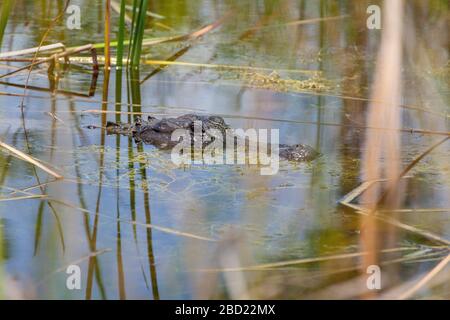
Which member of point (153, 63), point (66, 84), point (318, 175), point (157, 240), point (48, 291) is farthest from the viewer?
point (153, 63)

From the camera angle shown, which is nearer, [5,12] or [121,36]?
[5,12]

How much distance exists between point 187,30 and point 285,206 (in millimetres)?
4161

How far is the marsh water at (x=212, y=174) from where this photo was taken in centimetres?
329

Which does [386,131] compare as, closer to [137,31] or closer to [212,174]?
[212,174]

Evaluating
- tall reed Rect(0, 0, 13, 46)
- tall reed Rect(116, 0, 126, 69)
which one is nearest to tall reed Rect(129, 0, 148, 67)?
tall reed Rect(116, 0, 126, 69)

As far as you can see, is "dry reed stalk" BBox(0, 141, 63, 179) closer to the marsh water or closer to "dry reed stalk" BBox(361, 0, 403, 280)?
the marsh water

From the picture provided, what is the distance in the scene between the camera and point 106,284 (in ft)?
10.2

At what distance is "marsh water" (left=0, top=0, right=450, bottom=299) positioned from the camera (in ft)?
10.8

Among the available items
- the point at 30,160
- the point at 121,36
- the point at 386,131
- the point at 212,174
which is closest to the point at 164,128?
the point at 212,174

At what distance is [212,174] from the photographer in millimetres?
4500

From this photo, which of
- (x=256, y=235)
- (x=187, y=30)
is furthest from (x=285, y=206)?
(x=187, y=30)

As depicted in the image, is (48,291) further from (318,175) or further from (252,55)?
A: (252,55)

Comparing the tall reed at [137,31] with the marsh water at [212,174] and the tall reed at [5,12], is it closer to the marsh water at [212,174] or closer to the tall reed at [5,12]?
the marsh water at [212,174]

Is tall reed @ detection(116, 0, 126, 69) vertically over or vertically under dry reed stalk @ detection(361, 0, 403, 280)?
over
